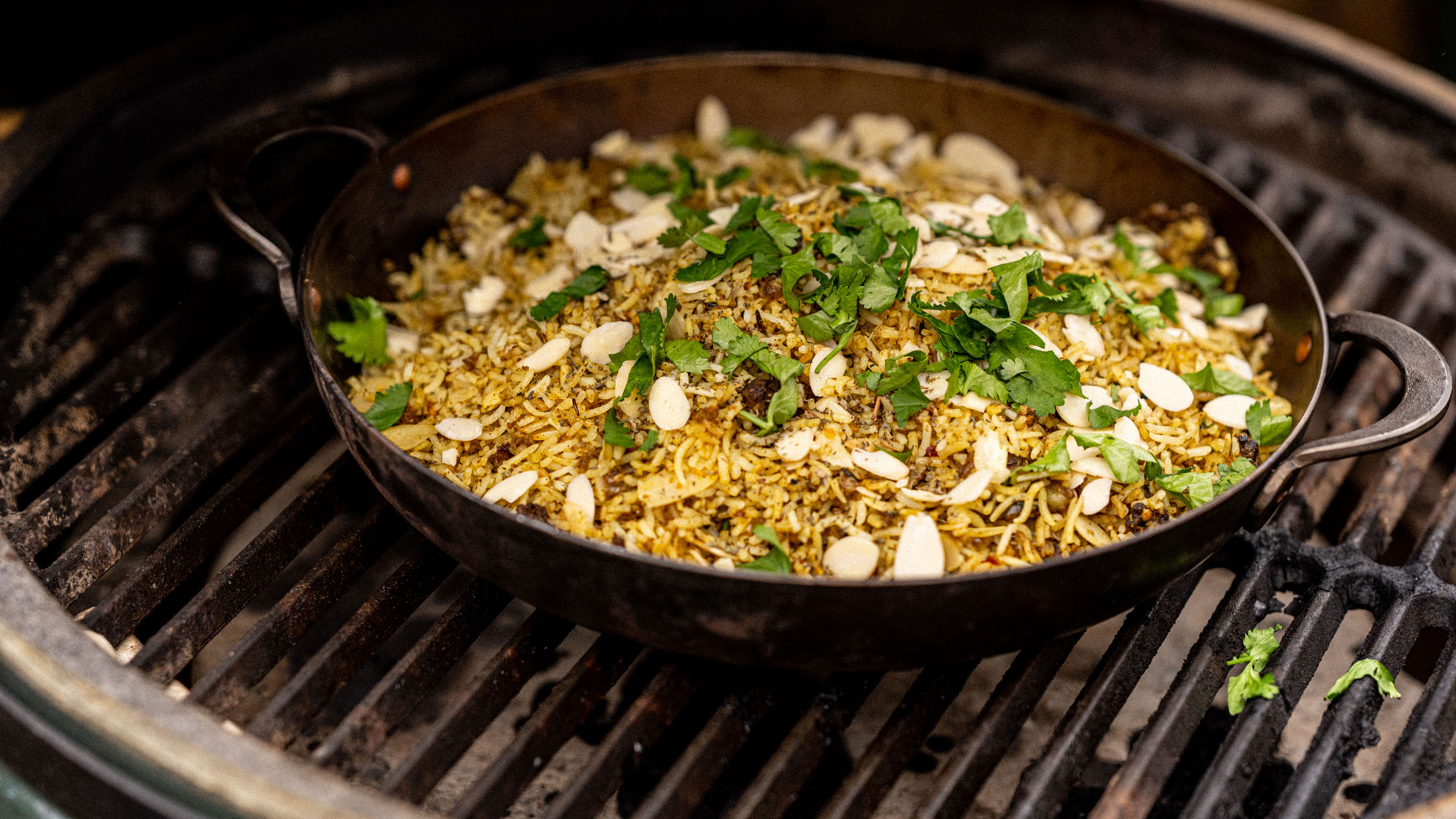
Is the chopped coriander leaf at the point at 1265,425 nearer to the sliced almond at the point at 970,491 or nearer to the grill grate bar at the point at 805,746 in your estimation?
the sliced almond at the point at 970,491

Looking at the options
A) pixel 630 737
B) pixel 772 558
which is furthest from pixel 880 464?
pixel 630 737

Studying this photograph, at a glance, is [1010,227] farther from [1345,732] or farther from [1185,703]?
[1345,732]

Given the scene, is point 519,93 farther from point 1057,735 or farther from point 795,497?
point 1057,735

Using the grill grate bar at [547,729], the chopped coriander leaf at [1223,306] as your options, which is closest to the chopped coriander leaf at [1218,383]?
the chopped coriander leaf at [1223,306]

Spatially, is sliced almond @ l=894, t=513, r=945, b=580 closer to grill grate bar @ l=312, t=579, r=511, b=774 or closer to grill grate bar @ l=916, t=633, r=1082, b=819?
grill grate bar @ l=916, t=633, r=1082, b=819

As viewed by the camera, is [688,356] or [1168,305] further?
[1168,305]
